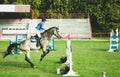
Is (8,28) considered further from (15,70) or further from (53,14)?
(15,70)

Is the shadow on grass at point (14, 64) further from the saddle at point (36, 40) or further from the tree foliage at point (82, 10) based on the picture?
the tree foliage at point (82, 10)

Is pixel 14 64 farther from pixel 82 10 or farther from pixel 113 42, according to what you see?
pixel 82 10

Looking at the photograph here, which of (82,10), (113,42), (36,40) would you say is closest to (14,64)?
(36,40)

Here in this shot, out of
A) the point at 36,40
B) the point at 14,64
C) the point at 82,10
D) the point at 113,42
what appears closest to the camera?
the point at 36,40

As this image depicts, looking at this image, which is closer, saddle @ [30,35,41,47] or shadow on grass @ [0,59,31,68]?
saddle @ [30,35,41,47]

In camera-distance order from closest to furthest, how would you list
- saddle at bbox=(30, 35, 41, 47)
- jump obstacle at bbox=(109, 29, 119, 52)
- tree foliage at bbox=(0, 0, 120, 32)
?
saddle at bbox=(30, 35, 41, 47) < jump obstacle at bbox=(109, 29, 119, 52) < tree foliage at bbox=(0, 0, 120, 32)

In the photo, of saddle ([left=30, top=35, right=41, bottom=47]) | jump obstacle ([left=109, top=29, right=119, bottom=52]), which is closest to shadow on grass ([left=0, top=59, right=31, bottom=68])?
saddle ([left=30, top=35, right=41, bottom=47])

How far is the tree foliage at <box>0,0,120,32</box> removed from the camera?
5719 cm

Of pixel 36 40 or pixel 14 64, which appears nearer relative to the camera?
pixel 36 40

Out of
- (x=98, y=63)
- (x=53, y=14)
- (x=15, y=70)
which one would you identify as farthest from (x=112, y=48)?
(x=53, y=14)

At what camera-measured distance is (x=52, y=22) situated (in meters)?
56.3

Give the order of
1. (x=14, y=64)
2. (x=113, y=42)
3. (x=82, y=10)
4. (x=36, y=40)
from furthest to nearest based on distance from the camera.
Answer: (x=82, y=10)
(x=113, y=42)
(x=14, y=64)
(x=36, y=40)

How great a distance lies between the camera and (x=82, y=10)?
59969 millimetres

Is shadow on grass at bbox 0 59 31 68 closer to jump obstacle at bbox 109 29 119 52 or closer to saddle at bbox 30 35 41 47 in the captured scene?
saddle at bbox 30 35 41 47
